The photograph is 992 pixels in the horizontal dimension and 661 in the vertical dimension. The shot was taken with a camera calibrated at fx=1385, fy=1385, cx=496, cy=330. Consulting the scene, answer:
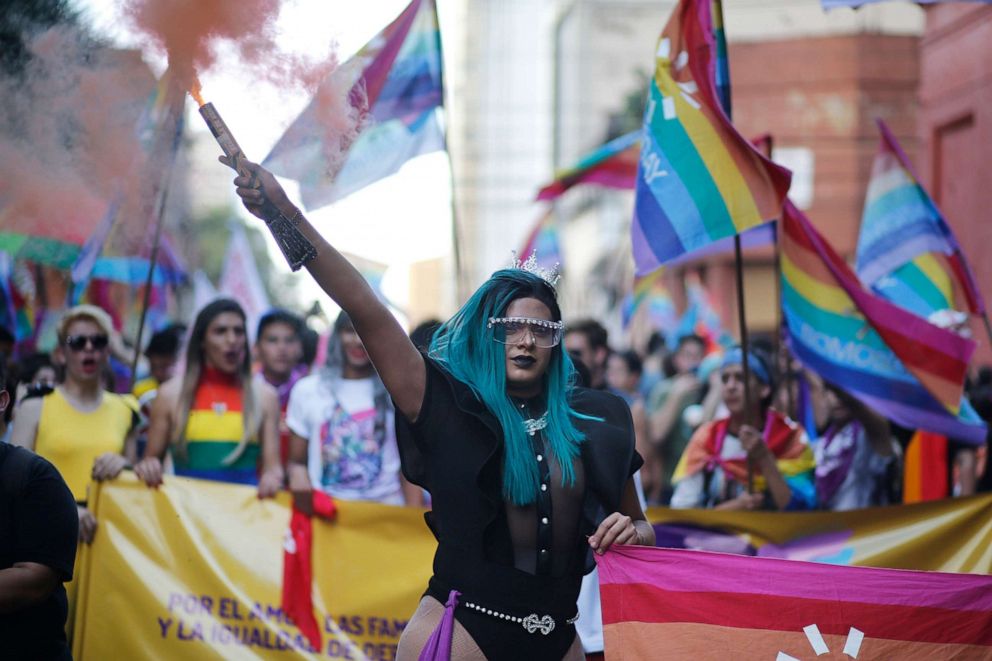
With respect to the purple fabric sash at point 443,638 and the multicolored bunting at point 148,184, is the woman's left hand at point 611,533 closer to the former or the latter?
the purple fabric sash at point 443,638

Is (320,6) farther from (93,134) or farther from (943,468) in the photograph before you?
(943,468)

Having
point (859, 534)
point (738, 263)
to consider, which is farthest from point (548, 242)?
point (859, 534)

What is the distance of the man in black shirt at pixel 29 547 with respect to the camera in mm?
4023

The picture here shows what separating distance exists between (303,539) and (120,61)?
8.02 feet

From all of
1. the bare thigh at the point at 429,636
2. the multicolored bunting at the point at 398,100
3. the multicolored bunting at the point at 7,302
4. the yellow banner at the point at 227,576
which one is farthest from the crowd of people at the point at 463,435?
the multicolored bunting at the point at 398,100

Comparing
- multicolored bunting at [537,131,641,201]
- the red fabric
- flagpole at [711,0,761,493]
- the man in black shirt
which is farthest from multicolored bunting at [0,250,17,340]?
the man in black shirt

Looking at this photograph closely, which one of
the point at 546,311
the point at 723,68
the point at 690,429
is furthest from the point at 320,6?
the point at 690,429

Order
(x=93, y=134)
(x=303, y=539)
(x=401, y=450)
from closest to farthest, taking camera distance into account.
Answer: (x=401, y=450) < (x=93, y=134) < (x=303, y=539)

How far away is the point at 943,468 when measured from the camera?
7.83 meters

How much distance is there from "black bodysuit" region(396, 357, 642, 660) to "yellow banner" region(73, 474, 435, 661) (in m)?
2.30

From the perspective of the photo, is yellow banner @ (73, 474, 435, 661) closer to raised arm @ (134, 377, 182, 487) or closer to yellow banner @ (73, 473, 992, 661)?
yellow banner @ (73, 473, 992, 661)

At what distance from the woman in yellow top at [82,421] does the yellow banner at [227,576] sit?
0.56ft

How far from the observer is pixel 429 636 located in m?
3.88

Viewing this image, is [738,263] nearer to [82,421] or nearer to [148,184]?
[148,184]
